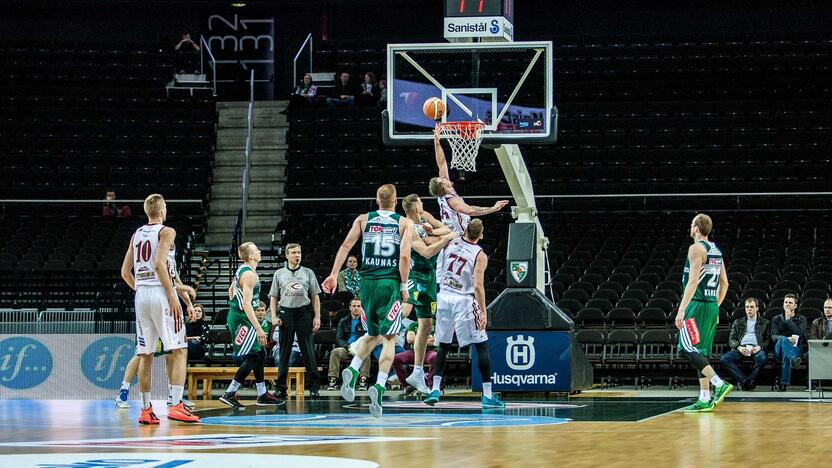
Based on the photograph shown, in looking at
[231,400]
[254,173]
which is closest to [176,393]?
[231,400]

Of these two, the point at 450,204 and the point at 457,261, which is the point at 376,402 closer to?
the point at 457,261

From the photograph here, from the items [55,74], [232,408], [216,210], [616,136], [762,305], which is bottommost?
[232,408]

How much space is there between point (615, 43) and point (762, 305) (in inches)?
461

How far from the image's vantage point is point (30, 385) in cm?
1605

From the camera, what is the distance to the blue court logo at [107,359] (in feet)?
52.0

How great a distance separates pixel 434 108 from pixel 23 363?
6589mm

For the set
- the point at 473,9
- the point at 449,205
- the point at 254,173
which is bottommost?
the point at 449,205

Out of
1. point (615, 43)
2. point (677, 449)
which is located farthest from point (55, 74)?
point (677, 449)

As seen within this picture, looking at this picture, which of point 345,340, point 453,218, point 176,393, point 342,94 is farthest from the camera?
point 342,94

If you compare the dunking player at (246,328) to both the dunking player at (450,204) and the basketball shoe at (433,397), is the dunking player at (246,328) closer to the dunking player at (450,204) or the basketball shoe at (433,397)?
the basketball shoe at (433,397)

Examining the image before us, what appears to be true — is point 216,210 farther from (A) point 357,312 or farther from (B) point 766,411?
(B) point 766,411

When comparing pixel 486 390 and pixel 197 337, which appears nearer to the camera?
pixel 486 390

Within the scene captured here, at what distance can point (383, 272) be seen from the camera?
1122 centimetres

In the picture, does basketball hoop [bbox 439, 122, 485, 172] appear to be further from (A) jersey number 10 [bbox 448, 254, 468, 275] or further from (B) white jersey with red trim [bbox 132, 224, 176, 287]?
(B) white jersey with red trim [bbox 132, 224, 176, 287]
